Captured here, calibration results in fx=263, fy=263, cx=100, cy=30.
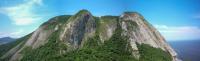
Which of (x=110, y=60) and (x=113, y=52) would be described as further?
(x=113, y=52)

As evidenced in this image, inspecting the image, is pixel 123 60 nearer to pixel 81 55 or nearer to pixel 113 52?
pixel 113 52

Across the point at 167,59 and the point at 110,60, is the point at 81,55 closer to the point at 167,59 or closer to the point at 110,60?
the point at 110,60

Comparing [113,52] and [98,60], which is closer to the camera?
[98,60]

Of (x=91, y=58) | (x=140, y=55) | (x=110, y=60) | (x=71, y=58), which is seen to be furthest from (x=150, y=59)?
(x=71, y=58)

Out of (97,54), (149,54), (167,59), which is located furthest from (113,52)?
(167,59)

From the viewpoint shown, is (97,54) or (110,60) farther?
(97,54)

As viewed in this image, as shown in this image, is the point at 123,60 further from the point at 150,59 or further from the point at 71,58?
the point at 71,58

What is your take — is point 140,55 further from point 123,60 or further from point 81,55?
point 81,55
